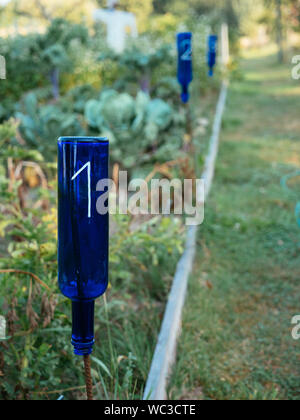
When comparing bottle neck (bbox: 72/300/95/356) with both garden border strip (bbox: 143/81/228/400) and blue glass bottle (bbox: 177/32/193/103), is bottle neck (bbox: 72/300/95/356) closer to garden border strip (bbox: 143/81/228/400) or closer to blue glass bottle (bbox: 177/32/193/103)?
garden border strip (bbox: 143/81/228/400)

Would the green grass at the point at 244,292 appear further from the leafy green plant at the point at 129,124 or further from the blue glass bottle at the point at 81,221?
the blue glass bottle at the point at 81,221

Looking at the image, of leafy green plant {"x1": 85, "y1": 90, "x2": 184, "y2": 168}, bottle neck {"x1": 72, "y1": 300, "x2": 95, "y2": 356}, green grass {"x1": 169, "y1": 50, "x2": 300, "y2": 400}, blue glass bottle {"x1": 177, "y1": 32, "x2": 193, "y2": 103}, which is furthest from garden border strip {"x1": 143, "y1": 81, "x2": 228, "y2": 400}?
leafy green plant {"x1": 85, "y1": 90, "x2": 184, "y2": 168}

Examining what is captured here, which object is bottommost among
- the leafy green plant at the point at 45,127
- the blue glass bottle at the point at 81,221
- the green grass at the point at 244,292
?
the green grass at the point at 244,292

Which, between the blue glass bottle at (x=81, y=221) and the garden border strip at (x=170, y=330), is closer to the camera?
the blue glass bottle at (x=81, y=221)

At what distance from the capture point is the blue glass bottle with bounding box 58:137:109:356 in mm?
1267

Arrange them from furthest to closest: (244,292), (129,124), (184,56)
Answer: (129,124), (184,56), (244,292)

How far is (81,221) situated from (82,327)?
374mm

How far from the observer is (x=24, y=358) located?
2.08 meters

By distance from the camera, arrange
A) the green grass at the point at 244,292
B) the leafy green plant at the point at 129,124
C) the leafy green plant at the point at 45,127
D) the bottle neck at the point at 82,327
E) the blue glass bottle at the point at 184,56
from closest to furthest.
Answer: the bottle neck at the point at 82,327 < the green grass at the point at 244,292 < the blue glass bottle at the point at 184,56 < the leafy green plant at the point at 45,127 < the leafy green plant at the point at 129,124

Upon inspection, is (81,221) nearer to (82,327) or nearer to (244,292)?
(82,327)

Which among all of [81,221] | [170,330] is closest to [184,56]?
[170,330]

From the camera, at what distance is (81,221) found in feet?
4.26

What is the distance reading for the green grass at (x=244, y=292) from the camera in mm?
2646

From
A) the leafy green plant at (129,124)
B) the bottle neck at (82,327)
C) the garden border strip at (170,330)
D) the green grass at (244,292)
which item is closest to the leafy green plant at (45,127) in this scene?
the leafy green plant at (129,124)
